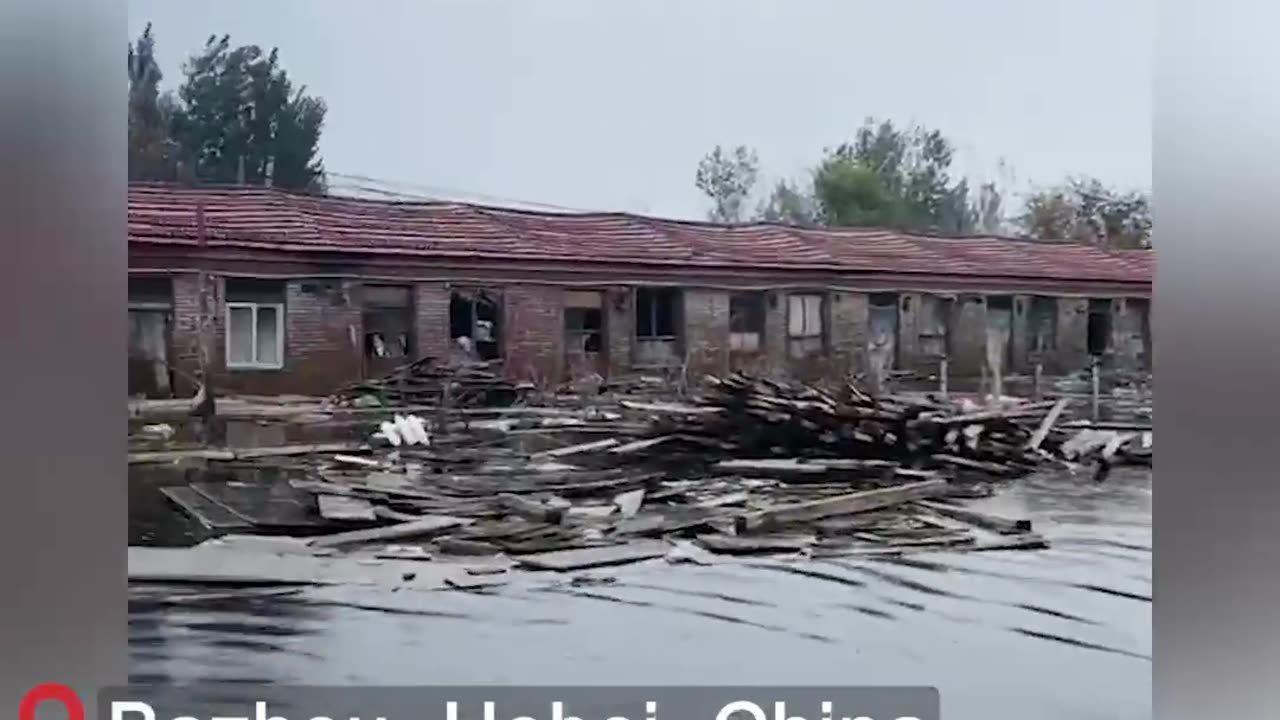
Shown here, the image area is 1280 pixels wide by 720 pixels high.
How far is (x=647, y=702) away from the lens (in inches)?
71.7

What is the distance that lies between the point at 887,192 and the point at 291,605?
133cm

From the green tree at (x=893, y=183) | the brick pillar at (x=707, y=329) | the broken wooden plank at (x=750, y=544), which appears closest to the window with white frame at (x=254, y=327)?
the brick pillar at (x=707, y=329)

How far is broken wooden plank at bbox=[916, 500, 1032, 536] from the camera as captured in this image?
1.96m

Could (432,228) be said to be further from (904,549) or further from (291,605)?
(904,549)

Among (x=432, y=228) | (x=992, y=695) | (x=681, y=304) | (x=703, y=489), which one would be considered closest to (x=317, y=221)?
(x=432, y=228)

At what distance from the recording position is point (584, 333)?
1.94 m

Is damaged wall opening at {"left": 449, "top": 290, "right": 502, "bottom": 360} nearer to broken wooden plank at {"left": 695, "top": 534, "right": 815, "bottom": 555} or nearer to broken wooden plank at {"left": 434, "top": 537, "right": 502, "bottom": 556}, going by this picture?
broken wooden plank at {"left": 434, "top": 537, "right": 502, "bottom": 556}

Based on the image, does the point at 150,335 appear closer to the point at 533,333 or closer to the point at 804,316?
the point at 533,333

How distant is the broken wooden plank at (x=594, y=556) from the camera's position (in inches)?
73.8

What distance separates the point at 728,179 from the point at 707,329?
284 millimetres

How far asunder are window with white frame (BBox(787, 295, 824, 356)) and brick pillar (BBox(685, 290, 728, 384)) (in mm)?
125

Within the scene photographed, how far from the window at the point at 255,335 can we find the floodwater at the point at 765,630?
1.42 feet
